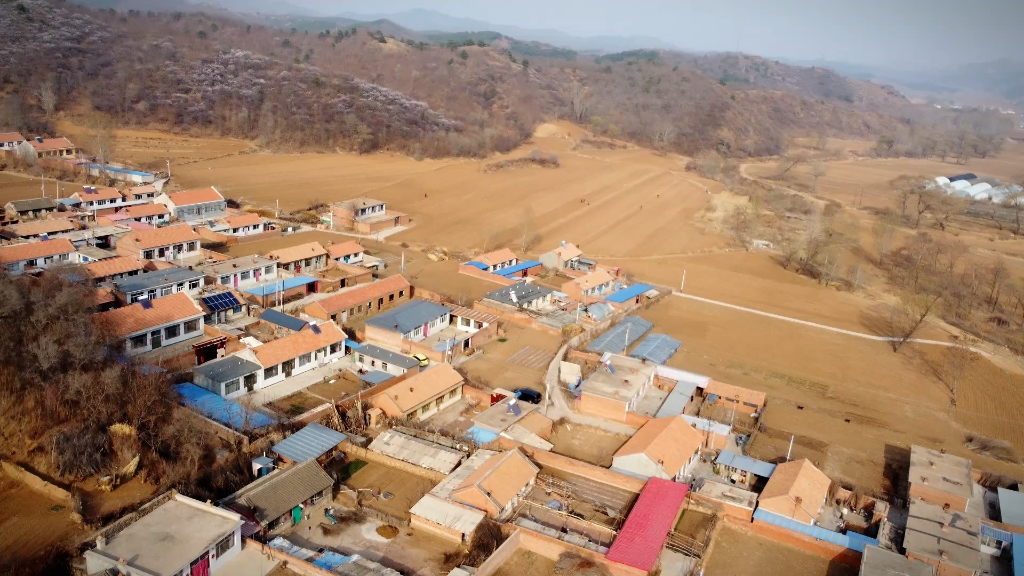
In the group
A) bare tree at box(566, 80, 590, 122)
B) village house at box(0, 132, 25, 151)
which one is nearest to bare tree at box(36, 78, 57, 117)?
village house at box(0, 132, 25, 151)

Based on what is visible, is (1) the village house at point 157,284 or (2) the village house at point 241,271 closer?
(1) the village house at point 157,284

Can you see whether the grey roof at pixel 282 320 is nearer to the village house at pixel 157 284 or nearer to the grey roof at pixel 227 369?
the village house at pixel 157 284

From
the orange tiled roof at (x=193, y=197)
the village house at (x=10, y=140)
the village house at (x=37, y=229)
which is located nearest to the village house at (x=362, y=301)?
the village house at (x=37, y=229)

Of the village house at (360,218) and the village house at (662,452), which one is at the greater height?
the village house at (360,218)

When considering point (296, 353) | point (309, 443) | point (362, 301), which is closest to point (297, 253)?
point (362, 301)

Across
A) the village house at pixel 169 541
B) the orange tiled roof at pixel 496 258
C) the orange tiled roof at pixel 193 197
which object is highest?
the orange tiled roof at pixel 193 197

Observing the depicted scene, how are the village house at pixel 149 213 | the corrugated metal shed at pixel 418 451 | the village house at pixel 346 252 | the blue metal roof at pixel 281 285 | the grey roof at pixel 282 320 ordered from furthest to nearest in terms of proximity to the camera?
the village house at pixel 149 213 → the village house at pixel 346 252 → the blue metal roof at pixel 281 285 → the grey roof at pixel 282 320 → the corrugated metal shed at pixel 418 451
